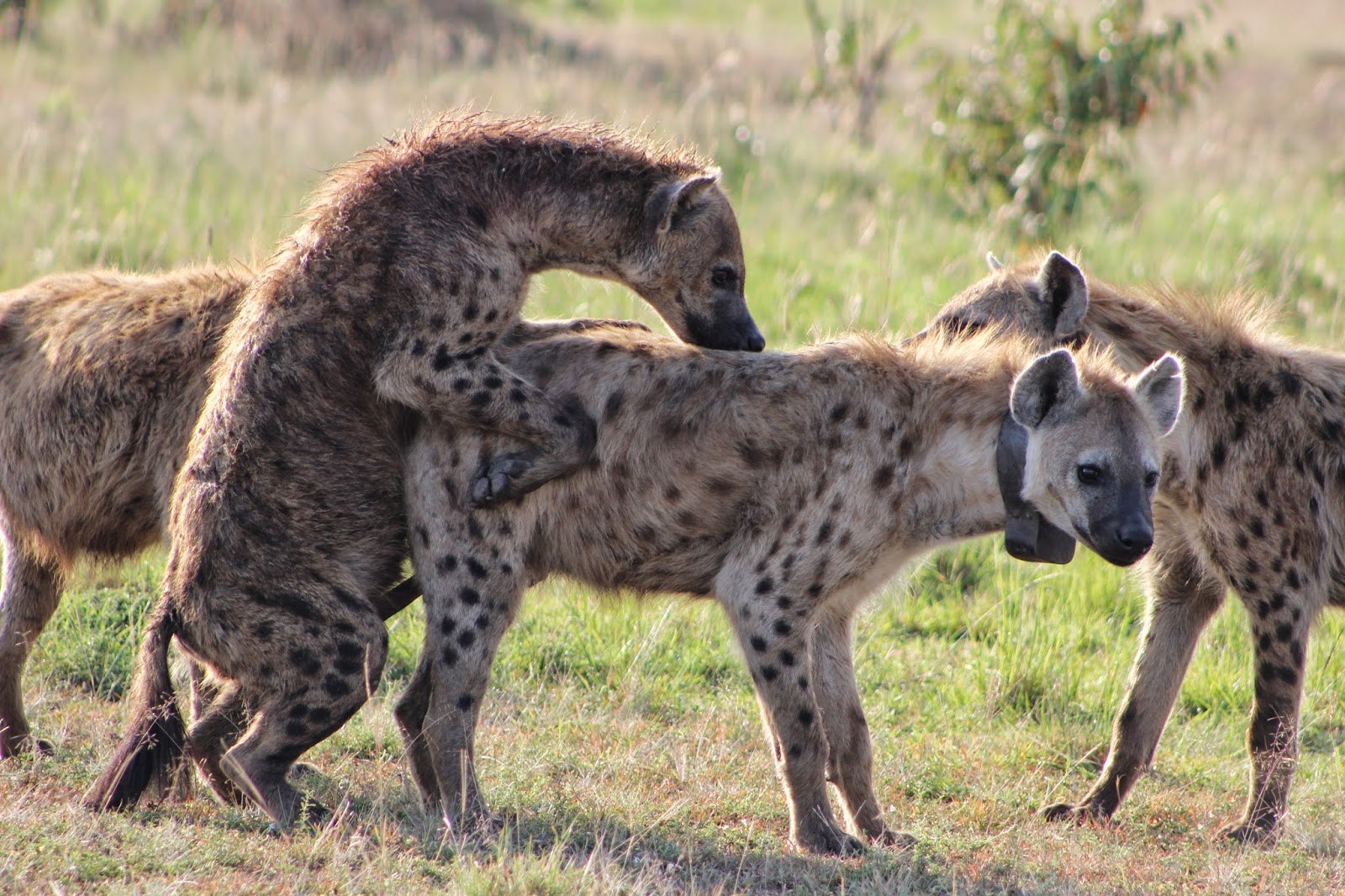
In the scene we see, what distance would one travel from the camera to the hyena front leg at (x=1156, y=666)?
4898 mm

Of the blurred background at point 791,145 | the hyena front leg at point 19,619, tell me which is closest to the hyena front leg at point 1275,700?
the blurred background at point 791,145

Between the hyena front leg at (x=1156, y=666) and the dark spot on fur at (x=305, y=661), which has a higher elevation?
the dark spot on fur at (x=305, y=661)

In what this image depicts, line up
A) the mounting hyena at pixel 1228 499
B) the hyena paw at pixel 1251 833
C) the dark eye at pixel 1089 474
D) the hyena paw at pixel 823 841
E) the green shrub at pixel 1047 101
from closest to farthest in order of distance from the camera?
the dark eye at pixel 1089 474 < the hyena paw at pixel 823 841 < the hyena paw at pixel 1251 833 < the mounting hyena at pixel 1228 499 < the green shrub at pixel 1047 101

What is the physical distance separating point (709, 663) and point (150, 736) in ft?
7.40

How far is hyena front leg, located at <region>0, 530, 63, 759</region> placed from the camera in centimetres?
454

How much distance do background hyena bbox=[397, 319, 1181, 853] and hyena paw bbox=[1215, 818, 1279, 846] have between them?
1134 mm

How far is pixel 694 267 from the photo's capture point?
4875 mm

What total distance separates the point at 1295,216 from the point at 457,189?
8.04m

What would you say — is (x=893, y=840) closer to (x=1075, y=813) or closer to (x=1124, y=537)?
(x=1075, y=813)

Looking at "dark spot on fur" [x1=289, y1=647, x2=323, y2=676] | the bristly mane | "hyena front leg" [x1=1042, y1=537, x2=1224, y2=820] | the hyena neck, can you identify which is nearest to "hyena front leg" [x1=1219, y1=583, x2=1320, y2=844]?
"hyena front leg" [x1=1042, y1=537, x2=1224, y2=820]

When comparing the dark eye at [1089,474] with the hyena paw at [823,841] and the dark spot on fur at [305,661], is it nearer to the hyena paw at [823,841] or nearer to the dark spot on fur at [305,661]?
the hyena paw at [823,841]

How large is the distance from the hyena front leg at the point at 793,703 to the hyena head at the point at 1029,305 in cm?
114

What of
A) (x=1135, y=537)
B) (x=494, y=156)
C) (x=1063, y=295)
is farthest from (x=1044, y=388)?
(x=494, y=156)

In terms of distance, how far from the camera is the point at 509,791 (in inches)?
177
